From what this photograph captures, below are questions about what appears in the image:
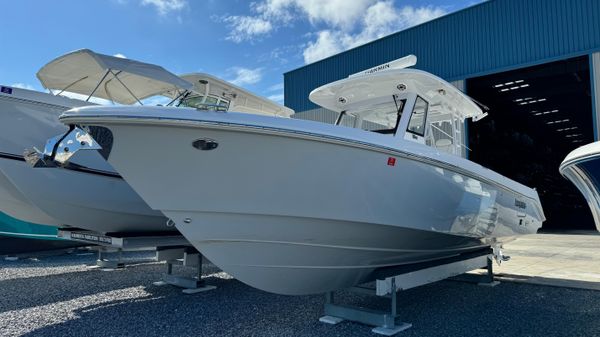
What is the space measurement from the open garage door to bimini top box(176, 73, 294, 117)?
28.0 feet

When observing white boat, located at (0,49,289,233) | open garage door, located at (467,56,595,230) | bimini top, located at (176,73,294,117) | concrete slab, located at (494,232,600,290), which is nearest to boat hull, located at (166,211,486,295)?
white boat, located at (0,49,289,233)

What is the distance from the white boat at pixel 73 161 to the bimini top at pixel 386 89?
1.33m

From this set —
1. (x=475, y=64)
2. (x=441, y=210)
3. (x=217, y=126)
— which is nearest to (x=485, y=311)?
(x=441, y=210)

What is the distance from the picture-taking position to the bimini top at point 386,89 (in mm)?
4289

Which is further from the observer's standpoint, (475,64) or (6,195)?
(475,64)

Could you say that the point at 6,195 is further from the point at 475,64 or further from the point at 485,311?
the point at 475,64

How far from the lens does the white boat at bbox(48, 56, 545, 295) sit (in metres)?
2.99

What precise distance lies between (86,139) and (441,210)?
3.02 metres

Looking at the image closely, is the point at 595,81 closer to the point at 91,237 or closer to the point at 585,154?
the point at 585,154

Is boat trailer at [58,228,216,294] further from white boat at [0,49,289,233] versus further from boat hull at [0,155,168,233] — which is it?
white boat at [0,49,289,233]

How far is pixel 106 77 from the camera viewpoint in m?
5.89

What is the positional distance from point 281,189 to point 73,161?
3.39 meters

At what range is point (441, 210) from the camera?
385 cm

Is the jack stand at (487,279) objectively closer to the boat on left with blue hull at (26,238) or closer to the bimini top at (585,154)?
the bimini top at (585,154)
